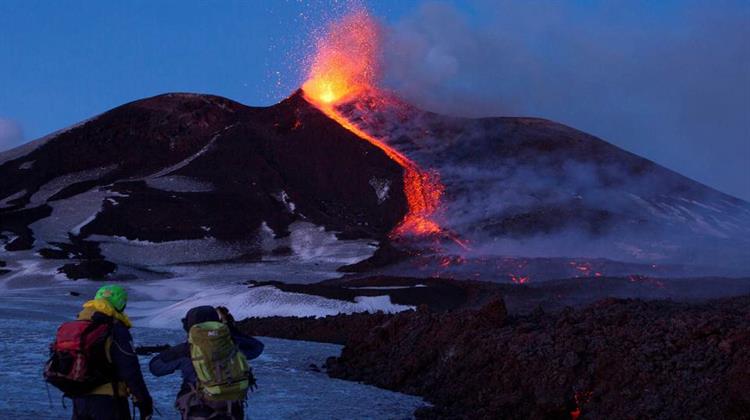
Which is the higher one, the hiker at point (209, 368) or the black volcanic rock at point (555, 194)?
the black volcanic rock at point (555, 194)

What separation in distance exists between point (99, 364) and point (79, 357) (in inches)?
6.0

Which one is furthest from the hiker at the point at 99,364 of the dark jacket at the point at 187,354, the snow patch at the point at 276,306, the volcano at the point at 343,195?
the volcano at the point at 343,195

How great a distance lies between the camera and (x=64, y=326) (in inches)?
252

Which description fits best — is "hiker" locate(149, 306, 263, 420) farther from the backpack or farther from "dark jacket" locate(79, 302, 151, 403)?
the backpack

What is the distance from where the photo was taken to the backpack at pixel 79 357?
631 cm

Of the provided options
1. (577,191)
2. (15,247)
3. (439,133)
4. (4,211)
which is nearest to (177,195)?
(4,211)

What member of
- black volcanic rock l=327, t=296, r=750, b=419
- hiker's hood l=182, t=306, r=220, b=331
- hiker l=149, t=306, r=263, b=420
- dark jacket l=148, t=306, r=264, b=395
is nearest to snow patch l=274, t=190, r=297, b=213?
black volcanic rock l=327, t=296, r=750, b=419

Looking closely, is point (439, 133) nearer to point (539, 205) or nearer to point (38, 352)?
point (539, 205)

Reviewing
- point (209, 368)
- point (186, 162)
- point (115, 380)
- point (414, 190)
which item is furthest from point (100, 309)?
point (186, 162)

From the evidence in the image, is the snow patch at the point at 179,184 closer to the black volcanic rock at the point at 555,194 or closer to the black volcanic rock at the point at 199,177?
the black volcanic rock at the point at 199,177

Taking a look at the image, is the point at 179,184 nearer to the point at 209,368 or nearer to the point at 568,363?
the point at 568,363

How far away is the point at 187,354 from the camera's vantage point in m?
6.71

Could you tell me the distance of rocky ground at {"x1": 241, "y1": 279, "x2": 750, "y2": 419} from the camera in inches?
453

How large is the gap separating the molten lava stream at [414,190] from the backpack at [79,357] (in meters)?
66.5
